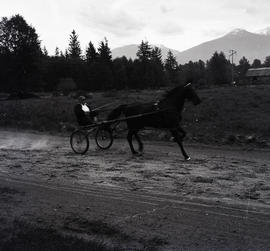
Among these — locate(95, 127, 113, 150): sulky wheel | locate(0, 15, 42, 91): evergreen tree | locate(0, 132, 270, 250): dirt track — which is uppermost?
locate(0, 15, 42, 91): evergreen tree

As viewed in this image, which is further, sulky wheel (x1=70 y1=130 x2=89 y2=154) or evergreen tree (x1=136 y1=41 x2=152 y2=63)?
evergreen tree (x1=136 y1=41 x2=152 y2=63)

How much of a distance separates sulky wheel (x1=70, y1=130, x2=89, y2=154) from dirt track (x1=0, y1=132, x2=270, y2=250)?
14.8 inches

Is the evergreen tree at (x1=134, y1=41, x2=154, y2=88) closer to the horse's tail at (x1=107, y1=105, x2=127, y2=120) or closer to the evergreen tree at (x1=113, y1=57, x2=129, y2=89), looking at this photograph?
the evergreen tree at (x1=113, y1=57, x2=129, y2=89)

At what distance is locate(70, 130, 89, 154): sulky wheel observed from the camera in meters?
14.5

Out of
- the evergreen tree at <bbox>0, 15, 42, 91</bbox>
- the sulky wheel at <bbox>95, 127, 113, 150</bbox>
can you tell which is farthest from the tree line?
the sulky wheel at <bbox>95, 127, 113, 150</bbox>

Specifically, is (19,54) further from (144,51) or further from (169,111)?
(169,111)

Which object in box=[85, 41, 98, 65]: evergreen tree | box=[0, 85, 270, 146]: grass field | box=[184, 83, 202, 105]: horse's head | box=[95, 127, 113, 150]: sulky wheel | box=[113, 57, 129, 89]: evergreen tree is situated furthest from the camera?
box=[85, 41, 98, 65]: evergreen tree

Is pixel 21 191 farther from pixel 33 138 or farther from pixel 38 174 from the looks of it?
pixel 33 138

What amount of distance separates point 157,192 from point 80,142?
21.3 feet

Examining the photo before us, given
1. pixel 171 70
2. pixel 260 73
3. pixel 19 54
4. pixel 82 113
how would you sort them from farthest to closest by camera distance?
pixel 171 70
pixel 260 73
pixel 19 54
pixel 82 113

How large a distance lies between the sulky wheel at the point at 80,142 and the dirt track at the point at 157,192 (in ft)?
1.24

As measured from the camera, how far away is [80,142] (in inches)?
577

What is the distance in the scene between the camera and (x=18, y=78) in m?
62.0

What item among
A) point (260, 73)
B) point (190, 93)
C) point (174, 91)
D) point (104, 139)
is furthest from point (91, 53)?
point (190, 93)
